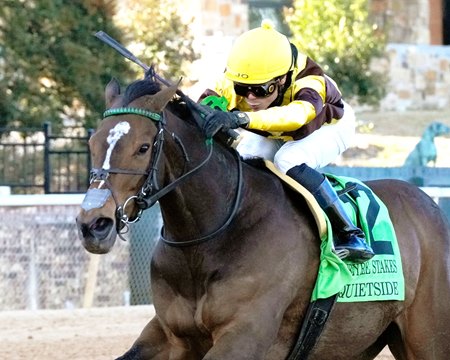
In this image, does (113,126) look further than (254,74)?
No

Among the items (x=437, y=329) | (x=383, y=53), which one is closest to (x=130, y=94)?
(x=437, y=329)

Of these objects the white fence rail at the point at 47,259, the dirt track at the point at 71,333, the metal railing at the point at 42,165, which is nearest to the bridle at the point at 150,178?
the dirt track at the point at 71,333

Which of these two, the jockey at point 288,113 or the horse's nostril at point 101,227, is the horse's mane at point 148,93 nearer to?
the jockey at point 288,113

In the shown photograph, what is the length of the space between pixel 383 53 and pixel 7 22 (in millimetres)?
9601

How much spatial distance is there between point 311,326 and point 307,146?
800 millimetres

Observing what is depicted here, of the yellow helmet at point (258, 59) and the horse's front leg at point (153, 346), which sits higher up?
the yellow helmet at point (258, 59)

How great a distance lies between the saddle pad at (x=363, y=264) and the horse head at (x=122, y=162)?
2.72ft

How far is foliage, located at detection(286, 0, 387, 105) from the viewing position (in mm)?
20188

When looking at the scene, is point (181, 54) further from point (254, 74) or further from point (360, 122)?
point (254, 74)

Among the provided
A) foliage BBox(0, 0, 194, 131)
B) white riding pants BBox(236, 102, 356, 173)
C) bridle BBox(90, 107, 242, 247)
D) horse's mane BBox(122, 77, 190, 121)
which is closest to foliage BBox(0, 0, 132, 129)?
foliage BBox(0, 0, 194, 131)

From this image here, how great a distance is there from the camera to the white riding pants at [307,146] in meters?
5.25

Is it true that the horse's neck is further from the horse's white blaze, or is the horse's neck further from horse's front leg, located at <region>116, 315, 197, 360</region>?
horse's front leg, located at <region>116, 315, 197, 360</region>

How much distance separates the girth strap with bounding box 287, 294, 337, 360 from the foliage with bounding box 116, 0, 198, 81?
11.6 m

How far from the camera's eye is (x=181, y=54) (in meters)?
16.8
